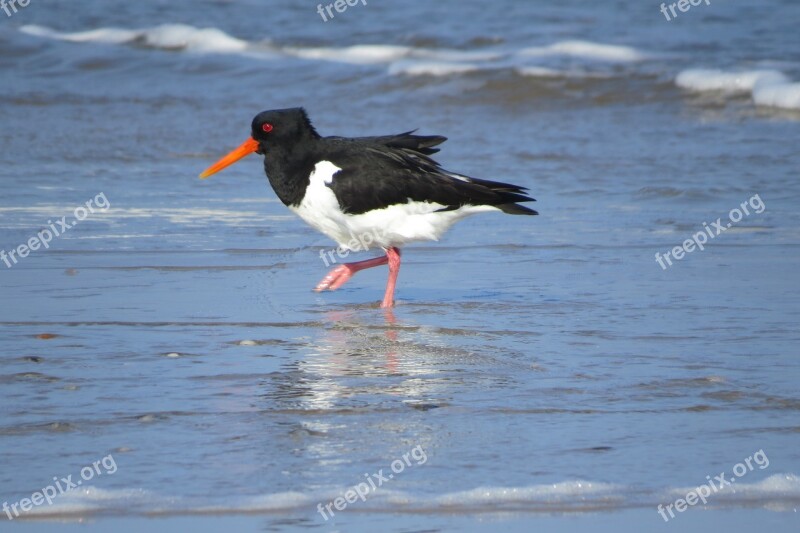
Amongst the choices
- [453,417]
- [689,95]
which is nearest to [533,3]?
[689,95]

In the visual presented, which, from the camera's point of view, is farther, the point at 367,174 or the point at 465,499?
the point at 367,174

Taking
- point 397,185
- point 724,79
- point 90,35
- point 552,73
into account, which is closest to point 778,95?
point 724,79

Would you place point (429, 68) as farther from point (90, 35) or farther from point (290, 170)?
point (290, 170)

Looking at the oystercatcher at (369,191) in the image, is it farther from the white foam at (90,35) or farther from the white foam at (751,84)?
the white foam at (90,35)

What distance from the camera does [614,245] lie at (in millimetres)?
8250

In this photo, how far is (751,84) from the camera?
14.4 m

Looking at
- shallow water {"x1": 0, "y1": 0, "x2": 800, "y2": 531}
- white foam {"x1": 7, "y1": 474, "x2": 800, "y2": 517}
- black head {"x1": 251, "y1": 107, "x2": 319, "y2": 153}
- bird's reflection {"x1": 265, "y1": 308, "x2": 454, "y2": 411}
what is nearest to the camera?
white foam {"x1": 7, "y1": 474, "x2": 800, "y2": 517}

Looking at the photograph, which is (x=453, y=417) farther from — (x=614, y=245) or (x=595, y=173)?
(x=595, y=173)

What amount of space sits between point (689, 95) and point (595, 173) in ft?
14.5

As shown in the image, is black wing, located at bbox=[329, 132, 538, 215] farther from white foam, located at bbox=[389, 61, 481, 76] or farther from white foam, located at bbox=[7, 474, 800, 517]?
white foam, located at bbox=[389, 61, 481, 76]

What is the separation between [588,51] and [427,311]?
430 inches

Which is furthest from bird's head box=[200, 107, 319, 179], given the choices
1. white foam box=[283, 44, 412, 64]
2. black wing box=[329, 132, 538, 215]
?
white foam box=[283, 44, 412, 64]

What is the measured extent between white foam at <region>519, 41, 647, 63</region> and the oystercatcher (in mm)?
9707

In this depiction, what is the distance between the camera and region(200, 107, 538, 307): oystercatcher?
275 inches
